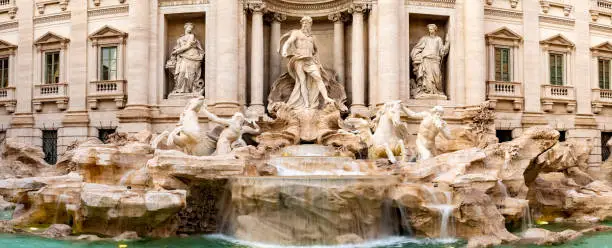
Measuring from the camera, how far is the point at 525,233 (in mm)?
15234

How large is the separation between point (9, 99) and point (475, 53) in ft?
69.8

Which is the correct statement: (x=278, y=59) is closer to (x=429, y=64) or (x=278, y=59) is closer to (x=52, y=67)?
(x=429, y=64)

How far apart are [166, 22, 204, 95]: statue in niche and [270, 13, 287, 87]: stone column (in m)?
3.06

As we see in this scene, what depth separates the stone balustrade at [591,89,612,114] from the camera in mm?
27266

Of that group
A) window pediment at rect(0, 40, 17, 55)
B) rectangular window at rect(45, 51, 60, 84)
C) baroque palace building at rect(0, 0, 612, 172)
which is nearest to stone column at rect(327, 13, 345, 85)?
baroque palace building at rect(0, 0, 612, 172)

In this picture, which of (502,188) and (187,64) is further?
(187,64)

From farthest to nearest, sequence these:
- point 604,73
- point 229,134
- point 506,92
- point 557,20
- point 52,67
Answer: point 604,73, point 557,20, point 52,67, point 506,92, point 229,134

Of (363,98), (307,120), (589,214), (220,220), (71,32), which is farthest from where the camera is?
(71,32)

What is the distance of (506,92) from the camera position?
25391 millimetres

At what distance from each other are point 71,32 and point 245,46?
821 cm

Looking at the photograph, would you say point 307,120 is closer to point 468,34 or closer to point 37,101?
point 468,34

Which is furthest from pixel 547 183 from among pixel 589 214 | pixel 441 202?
pixel 441 202

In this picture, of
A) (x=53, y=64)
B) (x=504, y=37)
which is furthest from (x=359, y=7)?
(x=53, y=64)

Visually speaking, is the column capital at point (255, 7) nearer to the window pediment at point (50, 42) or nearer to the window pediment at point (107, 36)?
the window pediment at point (107, 36)
